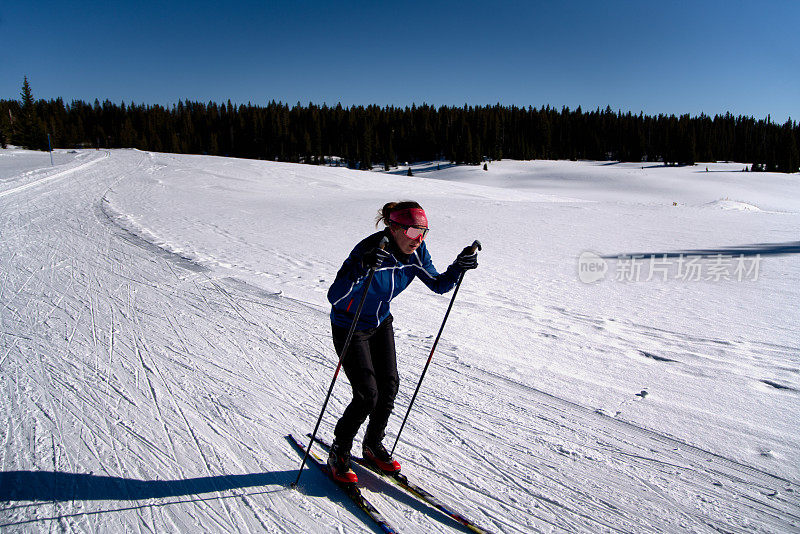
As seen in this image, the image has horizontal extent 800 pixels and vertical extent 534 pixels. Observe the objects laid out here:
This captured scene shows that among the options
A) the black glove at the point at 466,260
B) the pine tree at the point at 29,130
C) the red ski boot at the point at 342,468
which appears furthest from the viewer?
the pine tree at the point at 29,130

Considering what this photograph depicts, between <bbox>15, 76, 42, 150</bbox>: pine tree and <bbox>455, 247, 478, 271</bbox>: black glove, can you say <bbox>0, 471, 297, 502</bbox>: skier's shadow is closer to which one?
<bbox>455, 247, 478, 271</bbox>: black glove

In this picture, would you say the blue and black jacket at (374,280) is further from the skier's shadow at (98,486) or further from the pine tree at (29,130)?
the pine tree at (29,130)

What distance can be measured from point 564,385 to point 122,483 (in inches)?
149

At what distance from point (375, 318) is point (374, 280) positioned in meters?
0.27

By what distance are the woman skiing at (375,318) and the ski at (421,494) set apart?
0.07 m

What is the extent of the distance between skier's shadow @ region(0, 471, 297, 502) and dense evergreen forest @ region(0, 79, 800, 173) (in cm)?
7237

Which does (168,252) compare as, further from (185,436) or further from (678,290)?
(678,290)

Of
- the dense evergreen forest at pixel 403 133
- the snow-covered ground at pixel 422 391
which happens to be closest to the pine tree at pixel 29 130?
the dense evergreen forest at pixel 403 133

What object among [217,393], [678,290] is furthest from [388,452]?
[678,290]

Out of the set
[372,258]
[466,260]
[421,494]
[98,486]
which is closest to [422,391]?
[421,494]

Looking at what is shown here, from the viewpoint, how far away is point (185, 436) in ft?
11.5

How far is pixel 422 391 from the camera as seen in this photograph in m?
4.31

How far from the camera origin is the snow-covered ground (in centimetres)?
287

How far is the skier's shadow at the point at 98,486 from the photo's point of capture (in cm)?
286
